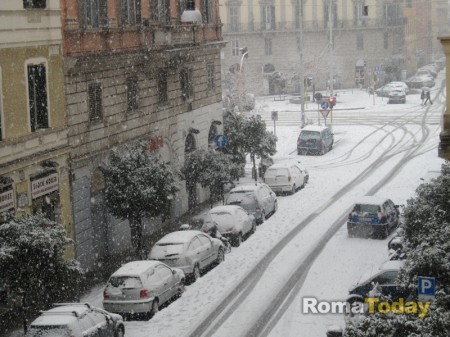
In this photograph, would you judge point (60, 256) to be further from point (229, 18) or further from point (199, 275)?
point (229, 18)

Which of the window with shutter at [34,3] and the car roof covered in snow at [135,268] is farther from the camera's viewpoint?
the window with shutter at [34,3]

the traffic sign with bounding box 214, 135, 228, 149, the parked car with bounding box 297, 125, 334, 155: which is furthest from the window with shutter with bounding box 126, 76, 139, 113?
the parked car with bounding box 297, 125, 334, 155

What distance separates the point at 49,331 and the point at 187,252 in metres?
7.47

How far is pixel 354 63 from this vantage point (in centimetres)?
8444

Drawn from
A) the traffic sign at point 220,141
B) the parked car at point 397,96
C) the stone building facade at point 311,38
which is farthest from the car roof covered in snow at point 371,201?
the stone building facade at point 311,38

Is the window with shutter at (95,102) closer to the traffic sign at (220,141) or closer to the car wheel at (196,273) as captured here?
the car wheel at (196,273)

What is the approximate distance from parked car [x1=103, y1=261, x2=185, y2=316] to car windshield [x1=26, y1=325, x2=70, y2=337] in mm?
3733

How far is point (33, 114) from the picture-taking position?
25.0 meters

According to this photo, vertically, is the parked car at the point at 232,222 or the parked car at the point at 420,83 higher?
the parked car at the point at 420,83

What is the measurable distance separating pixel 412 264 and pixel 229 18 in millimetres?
65973

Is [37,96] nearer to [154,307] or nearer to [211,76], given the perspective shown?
[154,307]

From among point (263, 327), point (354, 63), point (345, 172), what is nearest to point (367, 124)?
point (345, 172)

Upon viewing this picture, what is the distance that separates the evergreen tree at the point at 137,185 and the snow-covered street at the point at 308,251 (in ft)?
9.22

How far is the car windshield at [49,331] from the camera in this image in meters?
17.8
